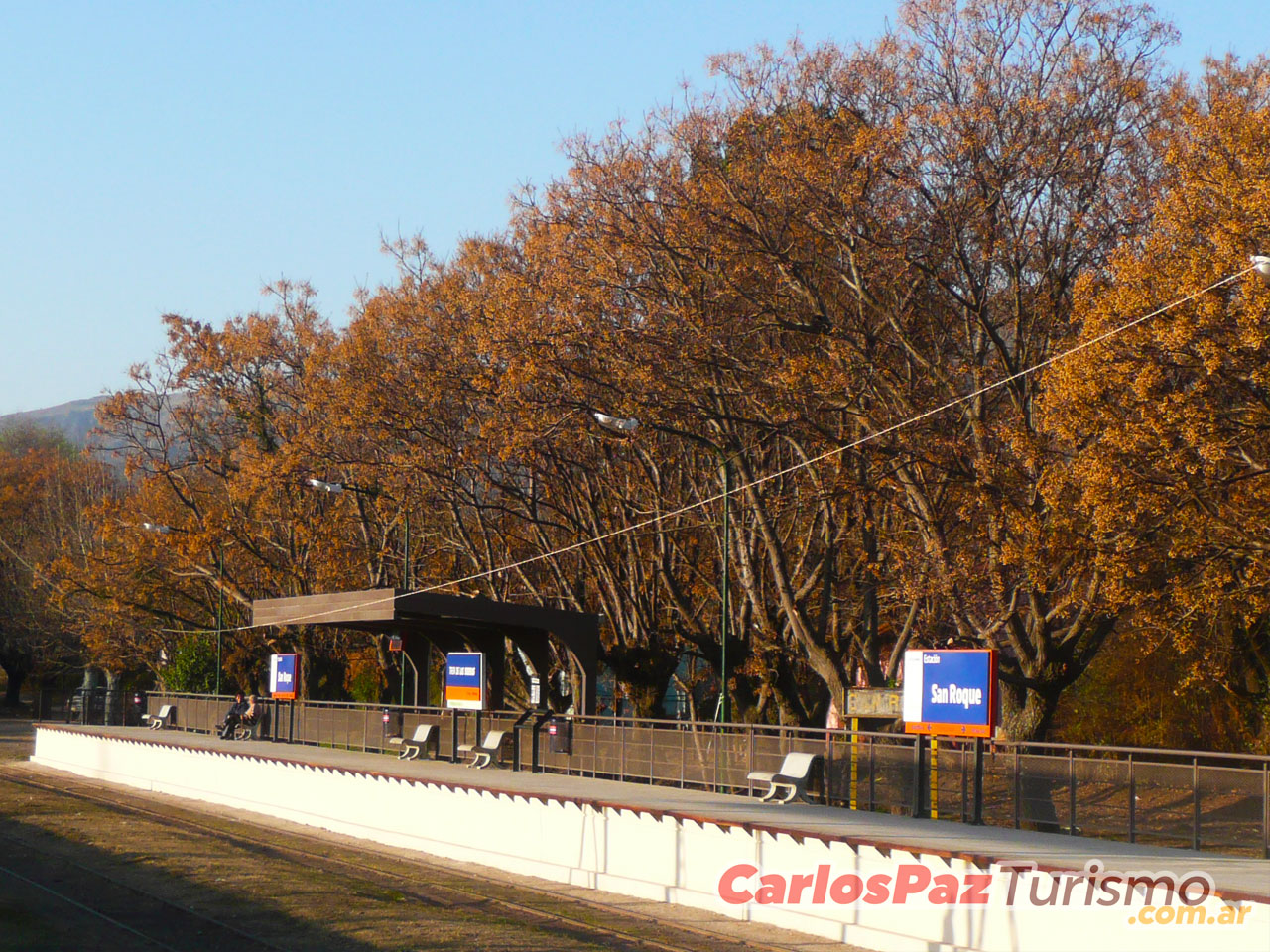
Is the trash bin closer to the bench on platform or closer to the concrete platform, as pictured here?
the concrete platform

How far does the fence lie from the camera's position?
16156mm

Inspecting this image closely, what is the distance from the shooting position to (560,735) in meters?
27.1

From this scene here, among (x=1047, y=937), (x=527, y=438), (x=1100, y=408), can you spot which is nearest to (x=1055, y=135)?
(x=1100, y=408)

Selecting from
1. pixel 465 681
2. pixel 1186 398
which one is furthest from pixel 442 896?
pixel 1186 398

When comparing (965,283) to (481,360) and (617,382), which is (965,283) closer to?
(617,382)

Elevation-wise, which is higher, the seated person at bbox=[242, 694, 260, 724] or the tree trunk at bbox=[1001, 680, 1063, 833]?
the tree trunk at bbox=[1001, 680, 1063, 833]

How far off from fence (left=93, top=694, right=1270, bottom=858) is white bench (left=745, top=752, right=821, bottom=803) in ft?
1.04

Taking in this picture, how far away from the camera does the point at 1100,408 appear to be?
2288 centimetres

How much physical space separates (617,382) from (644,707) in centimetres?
1391

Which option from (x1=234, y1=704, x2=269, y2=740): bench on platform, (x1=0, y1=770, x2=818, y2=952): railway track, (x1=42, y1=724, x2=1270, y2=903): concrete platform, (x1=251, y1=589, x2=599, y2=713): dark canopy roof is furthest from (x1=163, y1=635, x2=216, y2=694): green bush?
(x1=42, y1=724, x2=1270, y2=903): concrete platform

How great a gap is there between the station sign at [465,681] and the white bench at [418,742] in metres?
0.82

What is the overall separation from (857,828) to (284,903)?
6945mm

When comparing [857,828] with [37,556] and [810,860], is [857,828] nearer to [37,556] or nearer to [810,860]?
[810,860]

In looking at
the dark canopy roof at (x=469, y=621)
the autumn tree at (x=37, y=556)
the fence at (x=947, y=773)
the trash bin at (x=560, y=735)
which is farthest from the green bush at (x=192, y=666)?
the trash bin at (x=560, y=735)
